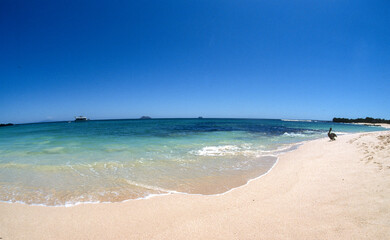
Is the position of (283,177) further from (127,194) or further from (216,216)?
(127,194)

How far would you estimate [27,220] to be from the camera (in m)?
3.73

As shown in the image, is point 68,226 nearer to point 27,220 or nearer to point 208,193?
point 27,220

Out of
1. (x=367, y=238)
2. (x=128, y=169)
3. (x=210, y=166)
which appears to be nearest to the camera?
(x=367, y=238)

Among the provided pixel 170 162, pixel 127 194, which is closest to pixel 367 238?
pixel 127 194

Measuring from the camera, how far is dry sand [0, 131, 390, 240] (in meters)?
2.98

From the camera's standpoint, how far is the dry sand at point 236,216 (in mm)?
2984

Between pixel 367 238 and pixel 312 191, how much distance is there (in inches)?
84.2

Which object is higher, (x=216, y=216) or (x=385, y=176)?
(x=385, y=176)

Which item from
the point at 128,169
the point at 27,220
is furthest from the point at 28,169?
the point at 27,220

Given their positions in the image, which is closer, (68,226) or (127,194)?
(68,226)

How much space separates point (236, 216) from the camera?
3.58 m

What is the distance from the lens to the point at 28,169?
764 cm

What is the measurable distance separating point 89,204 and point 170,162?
463 centimetres

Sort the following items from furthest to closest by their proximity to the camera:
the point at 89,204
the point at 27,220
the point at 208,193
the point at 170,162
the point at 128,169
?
1. the point at 170,162
2. the point at 128,169
3. the point at 208,193
4. the point at 89,204
5. the point at 27,220
